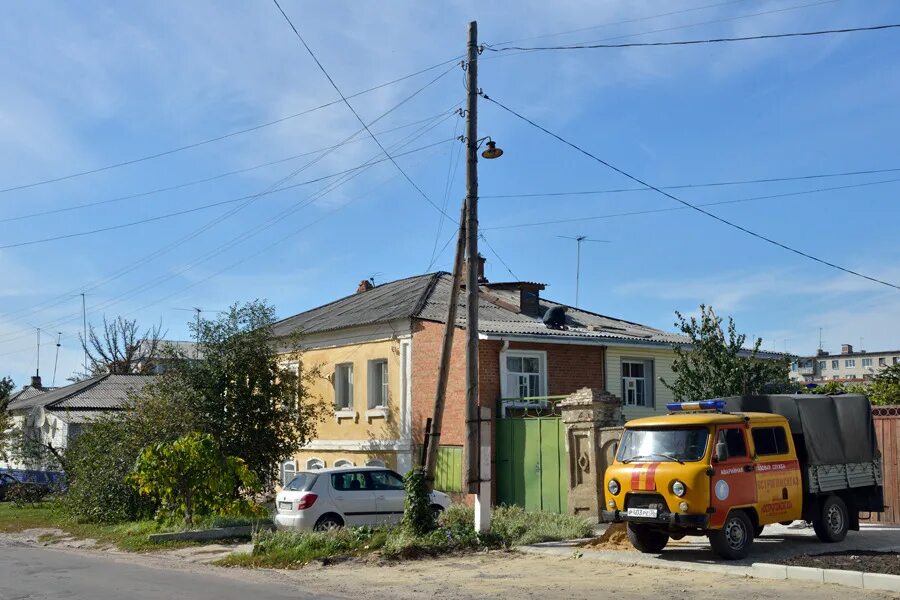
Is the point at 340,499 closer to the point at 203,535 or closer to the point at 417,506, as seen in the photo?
the point at 417,506

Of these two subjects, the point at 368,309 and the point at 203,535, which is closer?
the point at 203,535

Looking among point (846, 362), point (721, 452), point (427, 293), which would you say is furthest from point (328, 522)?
point (846, 362)

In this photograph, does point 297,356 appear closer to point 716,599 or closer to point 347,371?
point 347,371

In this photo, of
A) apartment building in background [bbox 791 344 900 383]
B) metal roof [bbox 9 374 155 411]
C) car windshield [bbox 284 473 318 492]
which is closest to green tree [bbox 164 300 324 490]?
car windshield [bbox 284 473 318 492]

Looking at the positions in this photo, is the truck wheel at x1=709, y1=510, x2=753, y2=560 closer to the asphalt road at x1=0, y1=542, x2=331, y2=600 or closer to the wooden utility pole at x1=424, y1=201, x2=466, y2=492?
the wooden utility pole at x1=424, y1=201, x2=466, y2=492

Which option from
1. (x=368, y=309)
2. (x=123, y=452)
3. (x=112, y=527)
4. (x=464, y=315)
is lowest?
(x=112, y=527)

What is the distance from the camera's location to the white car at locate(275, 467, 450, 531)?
16.7m

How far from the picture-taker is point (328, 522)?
16.8 meters

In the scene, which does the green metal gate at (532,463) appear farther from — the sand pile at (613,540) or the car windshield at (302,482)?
the car windshield at (302,482)

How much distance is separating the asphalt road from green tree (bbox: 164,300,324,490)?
684 cm

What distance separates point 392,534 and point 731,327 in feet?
26.1

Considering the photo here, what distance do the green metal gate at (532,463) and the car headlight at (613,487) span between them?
204 inches

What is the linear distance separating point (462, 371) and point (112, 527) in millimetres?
8658

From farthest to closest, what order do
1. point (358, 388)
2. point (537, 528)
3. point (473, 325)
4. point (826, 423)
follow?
point (358, 388)
point (473, 325)
point (537, 528)
point (826, 423)
